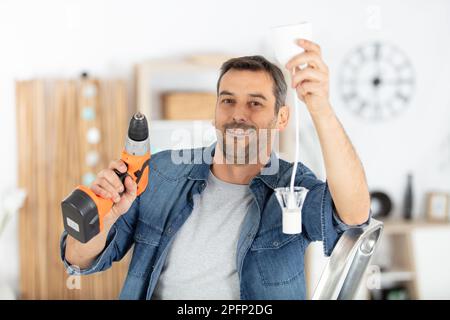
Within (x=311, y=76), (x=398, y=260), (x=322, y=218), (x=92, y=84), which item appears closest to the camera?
(x=311, y=76)

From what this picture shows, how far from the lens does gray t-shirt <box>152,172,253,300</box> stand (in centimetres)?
55

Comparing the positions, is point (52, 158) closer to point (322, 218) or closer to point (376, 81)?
point (376, 81)

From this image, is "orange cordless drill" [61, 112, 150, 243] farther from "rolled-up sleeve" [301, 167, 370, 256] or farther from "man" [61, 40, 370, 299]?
"rolled-up sleeve" [301, 167, 370, 256]

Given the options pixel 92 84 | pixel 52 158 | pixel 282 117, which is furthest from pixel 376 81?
pixel 282 117

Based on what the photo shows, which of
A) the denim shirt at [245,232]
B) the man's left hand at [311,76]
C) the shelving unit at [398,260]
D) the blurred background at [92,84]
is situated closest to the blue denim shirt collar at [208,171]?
the denim shirt at [245,232]

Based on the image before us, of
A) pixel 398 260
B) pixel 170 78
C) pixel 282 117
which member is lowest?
pixel 398 260

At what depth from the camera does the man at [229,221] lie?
55 cm

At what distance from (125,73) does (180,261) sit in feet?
3.51

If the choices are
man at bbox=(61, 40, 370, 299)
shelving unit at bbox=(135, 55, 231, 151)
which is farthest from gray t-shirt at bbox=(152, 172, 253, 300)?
shelving unit at bbox=(135, 55, 231, 151)

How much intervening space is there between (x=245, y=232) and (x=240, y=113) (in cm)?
11

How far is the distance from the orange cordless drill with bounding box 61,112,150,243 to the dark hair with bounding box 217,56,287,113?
0.12 metres

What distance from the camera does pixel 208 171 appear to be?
59cm

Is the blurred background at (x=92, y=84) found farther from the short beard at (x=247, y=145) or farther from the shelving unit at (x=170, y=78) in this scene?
the short beard at (x=247, y=145)

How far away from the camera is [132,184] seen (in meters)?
0.51
